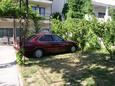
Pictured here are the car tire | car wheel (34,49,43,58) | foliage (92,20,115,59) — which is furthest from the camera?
the car tire

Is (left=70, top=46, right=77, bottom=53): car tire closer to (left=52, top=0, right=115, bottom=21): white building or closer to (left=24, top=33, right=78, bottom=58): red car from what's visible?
(left=24, top=33, right=78, bottom=58): red car

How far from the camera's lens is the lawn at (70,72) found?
9953 mm

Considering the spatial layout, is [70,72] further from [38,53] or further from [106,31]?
[38,53]

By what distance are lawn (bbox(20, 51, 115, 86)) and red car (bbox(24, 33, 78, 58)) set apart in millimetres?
1430

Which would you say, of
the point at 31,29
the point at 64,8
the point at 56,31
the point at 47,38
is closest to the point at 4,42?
the point at 31,29

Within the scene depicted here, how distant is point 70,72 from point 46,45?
17.2 feet

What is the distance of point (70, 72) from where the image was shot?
11.5 m

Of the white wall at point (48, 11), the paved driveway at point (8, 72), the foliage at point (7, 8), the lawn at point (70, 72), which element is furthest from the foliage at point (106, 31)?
the white wall at point (48, 11)

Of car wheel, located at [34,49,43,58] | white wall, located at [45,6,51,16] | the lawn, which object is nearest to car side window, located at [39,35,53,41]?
car wheel, located at [34,49,43,58]

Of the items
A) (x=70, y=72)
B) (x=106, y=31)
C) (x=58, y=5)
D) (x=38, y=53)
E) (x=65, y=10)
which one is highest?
(x=58, y=5)

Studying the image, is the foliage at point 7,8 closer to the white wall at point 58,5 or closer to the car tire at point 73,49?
the car tire at point 73,49

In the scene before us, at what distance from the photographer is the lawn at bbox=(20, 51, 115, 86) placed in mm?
9953

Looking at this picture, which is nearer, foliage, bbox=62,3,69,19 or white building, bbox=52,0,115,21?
white building, bbox=52,0,115,21

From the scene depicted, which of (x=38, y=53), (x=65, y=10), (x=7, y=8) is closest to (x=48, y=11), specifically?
(x=65, y=10)
